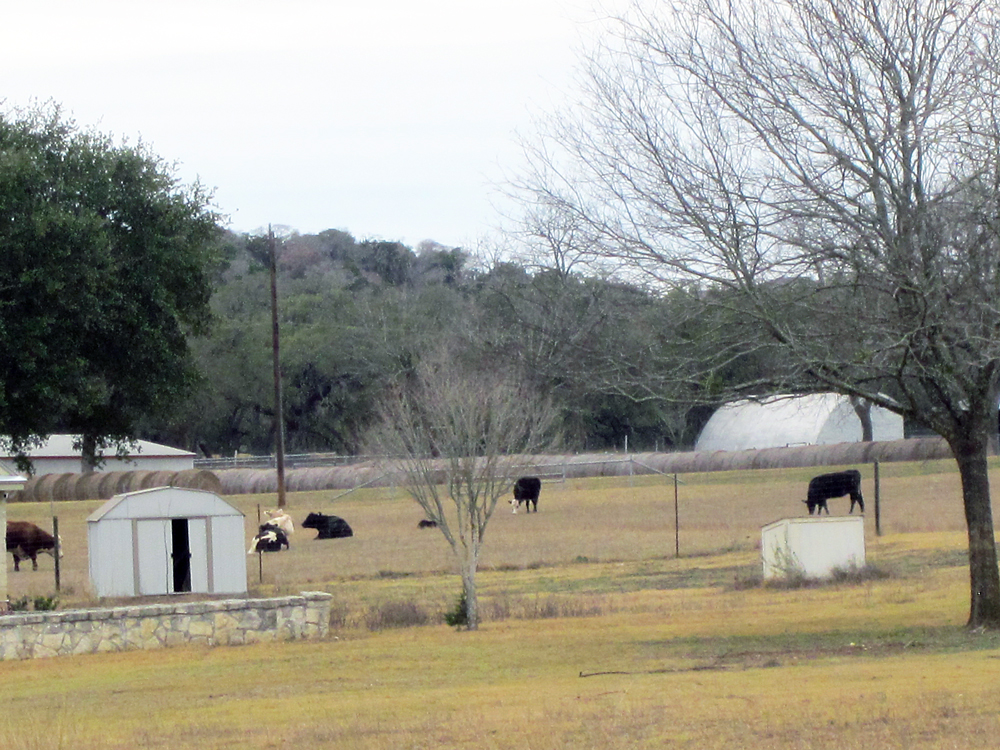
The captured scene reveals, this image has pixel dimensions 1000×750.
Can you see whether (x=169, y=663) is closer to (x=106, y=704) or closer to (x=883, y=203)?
(x=106, y=704)

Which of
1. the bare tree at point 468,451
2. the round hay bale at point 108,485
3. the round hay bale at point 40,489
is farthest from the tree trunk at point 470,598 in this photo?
the round hay bale at point 40,489

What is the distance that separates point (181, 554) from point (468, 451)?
650 cm

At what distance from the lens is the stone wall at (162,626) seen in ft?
52.2

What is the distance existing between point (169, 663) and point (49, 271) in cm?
898

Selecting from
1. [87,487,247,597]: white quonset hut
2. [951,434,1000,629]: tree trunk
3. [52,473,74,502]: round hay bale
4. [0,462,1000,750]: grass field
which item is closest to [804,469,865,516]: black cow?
[0,462,1000,750]: grass field

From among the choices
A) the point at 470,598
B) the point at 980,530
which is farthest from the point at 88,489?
the point at 980,530

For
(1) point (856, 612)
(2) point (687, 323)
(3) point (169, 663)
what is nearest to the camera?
(2) point (687, 323)

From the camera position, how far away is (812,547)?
818 inches

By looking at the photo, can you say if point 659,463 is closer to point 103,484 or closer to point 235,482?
point 235,482

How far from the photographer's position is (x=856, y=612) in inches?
669

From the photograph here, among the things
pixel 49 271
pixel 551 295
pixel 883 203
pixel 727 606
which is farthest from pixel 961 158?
pixel 49 271

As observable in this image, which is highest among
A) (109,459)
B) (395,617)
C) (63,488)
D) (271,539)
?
(109,459)

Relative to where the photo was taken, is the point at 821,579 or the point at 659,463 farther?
the point at 659,463

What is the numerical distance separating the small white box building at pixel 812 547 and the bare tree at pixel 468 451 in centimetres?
432
